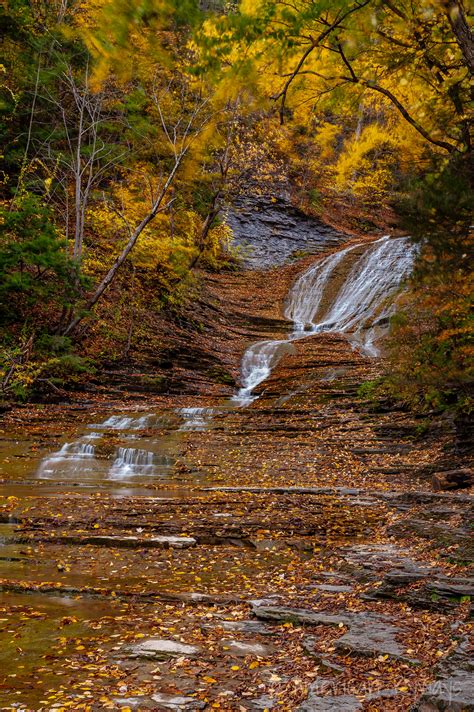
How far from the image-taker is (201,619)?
449 cm

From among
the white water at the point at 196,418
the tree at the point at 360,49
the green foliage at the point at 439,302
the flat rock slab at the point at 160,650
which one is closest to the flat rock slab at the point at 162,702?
the flat rock slab at the point at 160,650

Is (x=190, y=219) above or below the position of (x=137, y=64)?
below

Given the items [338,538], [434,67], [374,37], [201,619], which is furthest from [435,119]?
[201,619]

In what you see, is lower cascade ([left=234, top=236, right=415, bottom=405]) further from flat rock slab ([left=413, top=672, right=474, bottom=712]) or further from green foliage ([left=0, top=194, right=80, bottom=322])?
flat rock slab ([left=413, top=672, right=474, bottom=712])

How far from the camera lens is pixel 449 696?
2.80m

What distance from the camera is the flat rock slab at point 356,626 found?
3.76 m

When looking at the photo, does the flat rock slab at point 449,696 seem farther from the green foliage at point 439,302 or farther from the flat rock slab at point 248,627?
the green foliage at point 439,302

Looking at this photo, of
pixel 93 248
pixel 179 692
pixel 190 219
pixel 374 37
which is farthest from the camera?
pixel 190 219

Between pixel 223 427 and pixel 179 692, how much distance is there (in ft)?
30.9

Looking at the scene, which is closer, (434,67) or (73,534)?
(434,67)

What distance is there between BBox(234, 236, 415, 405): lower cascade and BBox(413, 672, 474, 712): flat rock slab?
14.3 m

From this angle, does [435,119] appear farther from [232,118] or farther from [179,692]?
[232,118]

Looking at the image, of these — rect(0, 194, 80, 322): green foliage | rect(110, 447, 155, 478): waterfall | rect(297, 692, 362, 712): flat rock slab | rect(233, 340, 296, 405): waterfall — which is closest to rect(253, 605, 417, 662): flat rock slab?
rect(297, 692, 362, 712): flat rock slab

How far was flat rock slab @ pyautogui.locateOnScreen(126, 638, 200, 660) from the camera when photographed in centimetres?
384
